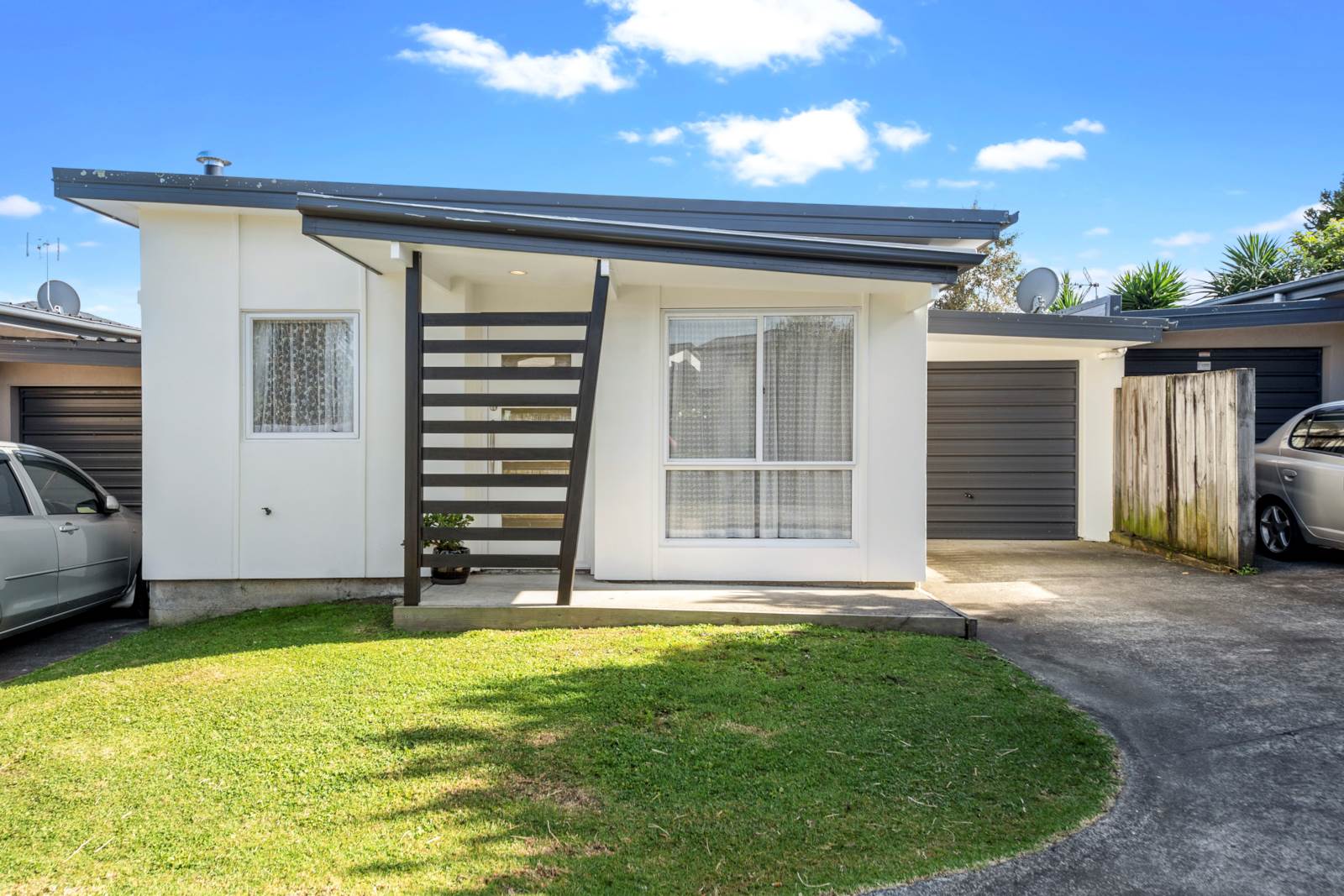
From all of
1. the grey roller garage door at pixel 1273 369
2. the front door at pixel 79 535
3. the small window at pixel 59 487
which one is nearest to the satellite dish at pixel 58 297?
the small window at pixel 59 487

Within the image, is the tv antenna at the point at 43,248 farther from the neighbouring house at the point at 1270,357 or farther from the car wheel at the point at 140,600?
the neighbouring house at the point at 1270,357

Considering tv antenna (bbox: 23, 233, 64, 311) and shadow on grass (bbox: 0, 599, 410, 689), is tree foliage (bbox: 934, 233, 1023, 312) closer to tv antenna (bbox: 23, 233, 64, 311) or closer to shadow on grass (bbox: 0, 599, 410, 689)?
tv antenna (bbox: 23, 233, 64, 311)

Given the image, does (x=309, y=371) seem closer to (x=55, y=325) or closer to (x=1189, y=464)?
(x=55, y=325)

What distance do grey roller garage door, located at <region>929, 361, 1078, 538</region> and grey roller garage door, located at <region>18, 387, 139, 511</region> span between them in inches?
369

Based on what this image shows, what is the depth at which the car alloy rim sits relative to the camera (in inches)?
330

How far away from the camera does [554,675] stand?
4672 millimetres

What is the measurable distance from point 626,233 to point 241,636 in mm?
4140

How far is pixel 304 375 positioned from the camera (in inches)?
275

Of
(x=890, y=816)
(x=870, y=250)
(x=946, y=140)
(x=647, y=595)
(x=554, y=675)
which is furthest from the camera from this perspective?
(x=946, y=140)

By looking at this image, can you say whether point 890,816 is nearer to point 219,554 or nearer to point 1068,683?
point 1068,683

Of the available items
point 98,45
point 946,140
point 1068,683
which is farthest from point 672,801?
point 946,140

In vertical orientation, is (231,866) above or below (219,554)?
below

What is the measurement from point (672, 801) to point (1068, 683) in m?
2.79

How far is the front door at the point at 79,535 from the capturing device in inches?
250
